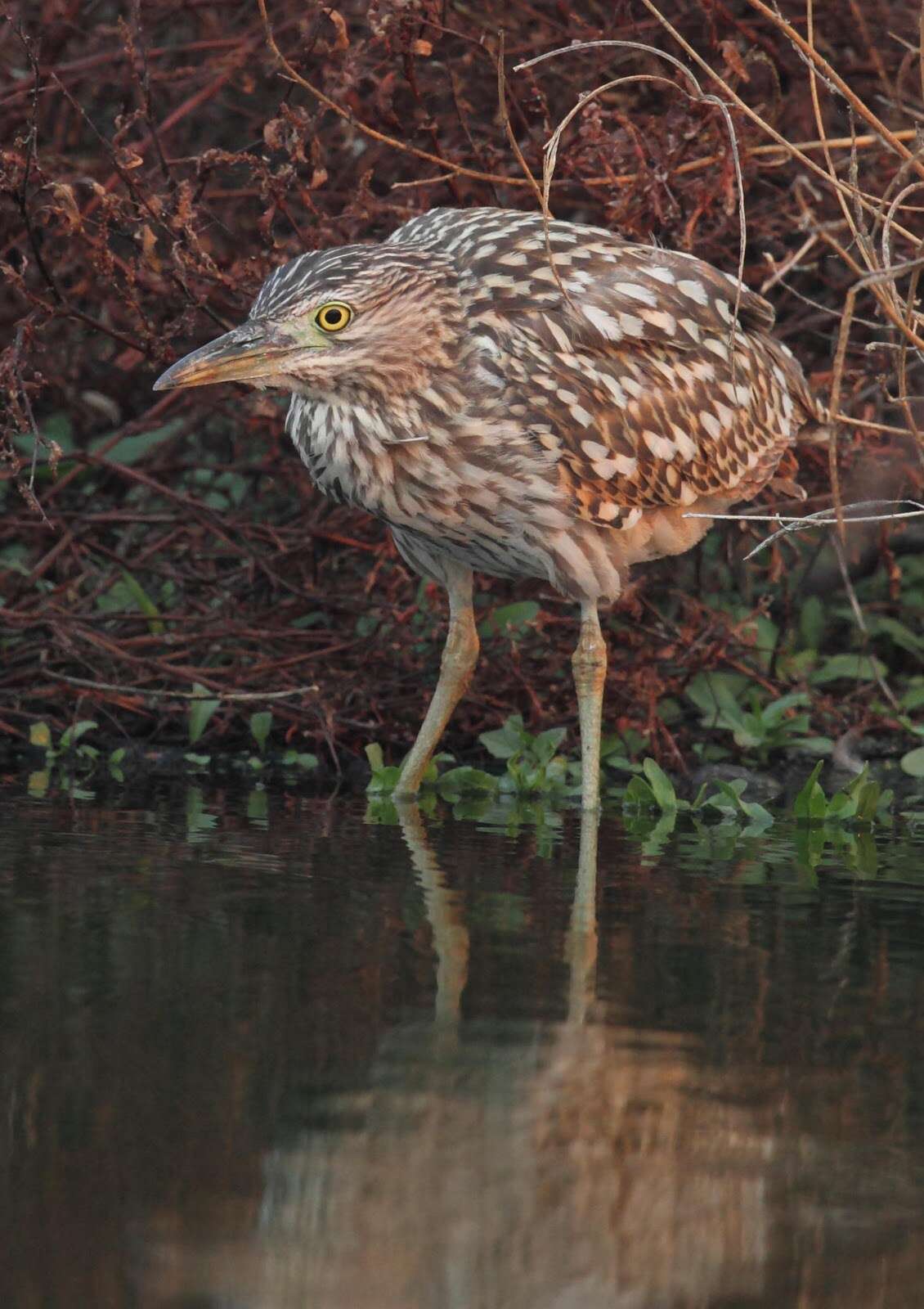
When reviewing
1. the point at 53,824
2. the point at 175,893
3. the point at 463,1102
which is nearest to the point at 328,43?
the point at 53,824

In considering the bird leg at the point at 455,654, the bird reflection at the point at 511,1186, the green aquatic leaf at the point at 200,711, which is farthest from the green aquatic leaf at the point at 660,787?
the bird reflection at the point at 511,1186

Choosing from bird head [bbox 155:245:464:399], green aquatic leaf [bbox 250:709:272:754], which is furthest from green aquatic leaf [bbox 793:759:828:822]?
green aquatic leaf [bbox 250:709:272:754]

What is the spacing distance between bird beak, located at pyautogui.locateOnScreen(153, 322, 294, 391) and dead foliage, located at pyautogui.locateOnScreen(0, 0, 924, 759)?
0.89 m

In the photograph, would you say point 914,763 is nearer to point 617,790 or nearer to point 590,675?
point 617,790

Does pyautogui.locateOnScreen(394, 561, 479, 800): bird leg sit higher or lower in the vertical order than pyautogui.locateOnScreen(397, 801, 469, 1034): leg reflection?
higher

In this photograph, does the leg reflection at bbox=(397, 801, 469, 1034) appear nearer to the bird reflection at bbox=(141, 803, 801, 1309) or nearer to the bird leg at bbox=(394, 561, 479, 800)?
the bird reflection at bbox=(141, 803, 801, 1309)

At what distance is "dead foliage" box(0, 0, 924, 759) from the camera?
238 inches

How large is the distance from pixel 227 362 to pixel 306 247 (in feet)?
4.53

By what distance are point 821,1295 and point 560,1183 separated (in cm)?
42

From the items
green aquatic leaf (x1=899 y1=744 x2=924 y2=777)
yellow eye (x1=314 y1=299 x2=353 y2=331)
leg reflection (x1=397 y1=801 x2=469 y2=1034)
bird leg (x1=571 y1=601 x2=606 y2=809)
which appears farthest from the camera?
green aquatic leaf (x1=899 y1=744 x2=924 y2=777)

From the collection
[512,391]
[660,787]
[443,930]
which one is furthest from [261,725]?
[443,930]

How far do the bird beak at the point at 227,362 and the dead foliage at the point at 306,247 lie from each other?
89cm

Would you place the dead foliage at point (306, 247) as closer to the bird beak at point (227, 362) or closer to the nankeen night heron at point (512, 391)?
the nankeen night heron at point (512, 391)

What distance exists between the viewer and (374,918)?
4.01 m
